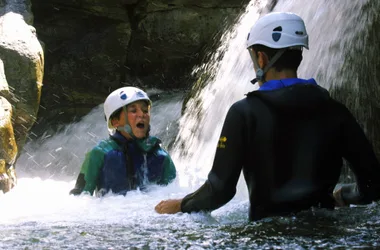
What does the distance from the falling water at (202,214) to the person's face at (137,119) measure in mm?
544

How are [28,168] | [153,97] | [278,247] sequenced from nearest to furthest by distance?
[278,247]
[28,168]
[153,97]

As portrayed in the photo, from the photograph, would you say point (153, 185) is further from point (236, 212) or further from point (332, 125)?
point (332, 125)

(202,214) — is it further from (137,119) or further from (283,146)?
(137,119)

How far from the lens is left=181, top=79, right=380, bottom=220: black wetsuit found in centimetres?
287

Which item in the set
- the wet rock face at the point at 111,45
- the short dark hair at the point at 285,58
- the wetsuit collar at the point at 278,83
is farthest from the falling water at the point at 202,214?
→ the wet rock face at the point at 111,45

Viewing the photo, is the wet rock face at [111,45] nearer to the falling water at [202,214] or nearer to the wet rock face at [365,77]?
the falling water at [202,214]

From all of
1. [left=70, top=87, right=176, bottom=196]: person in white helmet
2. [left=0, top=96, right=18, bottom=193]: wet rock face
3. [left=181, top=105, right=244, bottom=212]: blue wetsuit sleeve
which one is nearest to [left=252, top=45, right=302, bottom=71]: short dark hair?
[left=181, top=105, right=244, bottom=212]: blue wetsuit sleeve

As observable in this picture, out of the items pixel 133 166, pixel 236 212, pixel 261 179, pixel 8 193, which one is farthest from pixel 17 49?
pixel 261 179

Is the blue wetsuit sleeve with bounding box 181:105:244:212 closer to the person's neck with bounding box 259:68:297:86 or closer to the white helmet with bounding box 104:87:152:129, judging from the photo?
the person's neck with bounding box 259:68:297:86

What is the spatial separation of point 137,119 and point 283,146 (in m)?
2.82

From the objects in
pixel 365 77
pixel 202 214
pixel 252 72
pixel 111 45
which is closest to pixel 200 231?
pixel 202 214

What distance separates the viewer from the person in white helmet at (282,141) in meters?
2.87

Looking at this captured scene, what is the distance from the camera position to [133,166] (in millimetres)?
5418

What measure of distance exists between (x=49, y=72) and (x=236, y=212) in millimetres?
10681
